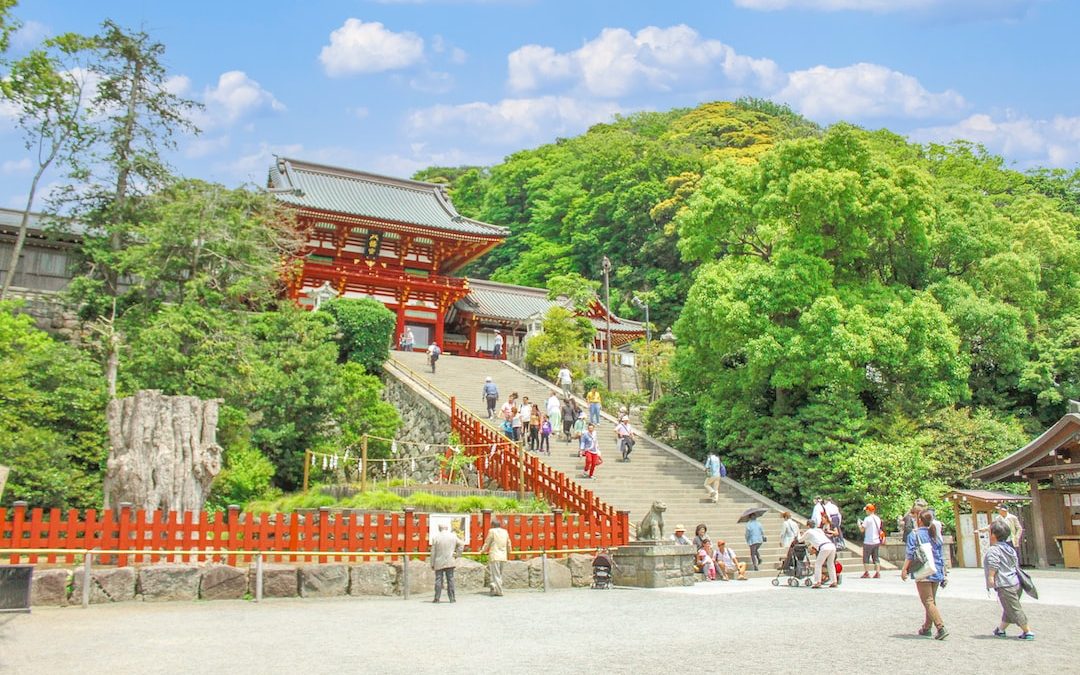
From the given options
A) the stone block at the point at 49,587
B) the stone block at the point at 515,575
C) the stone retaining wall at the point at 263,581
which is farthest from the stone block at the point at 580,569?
the stone block at the point at 49,587

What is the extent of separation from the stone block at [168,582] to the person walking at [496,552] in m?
4.05

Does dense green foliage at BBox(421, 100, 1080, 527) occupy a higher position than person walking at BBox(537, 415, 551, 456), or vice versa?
dense green foliage at BBox(421, 100, 1080, 527)

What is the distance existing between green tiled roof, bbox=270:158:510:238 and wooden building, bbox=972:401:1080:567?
884 inches

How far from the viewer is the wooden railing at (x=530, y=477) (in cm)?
1541

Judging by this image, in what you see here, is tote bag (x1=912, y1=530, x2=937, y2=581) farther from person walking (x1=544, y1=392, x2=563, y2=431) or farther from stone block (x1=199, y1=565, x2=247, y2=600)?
person walking (x1=544, y1=392, x2=563, y2=431)

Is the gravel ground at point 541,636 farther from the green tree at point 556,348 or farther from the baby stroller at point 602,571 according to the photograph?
the green tree at point 556,348

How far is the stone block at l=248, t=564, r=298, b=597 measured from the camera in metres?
11.7

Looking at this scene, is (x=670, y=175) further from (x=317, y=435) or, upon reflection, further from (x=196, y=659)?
(x=196, y=659)

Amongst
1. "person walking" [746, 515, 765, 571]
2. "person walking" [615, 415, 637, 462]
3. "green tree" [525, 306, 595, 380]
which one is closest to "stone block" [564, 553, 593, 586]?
"person walking" [746, 515, 765, 571]

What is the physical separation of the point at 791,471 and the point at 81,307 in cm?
1857

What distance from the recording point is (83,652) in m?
7.35

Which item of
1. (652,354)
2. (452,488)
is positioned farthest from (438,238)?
(452,488)

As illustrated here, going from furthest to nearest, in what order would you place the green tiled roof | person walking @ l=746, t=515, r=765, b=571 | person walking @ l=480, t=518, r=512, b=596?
the green tiled roof, person walking @ l=746, t=515, r=765, b=571, person walking @ l=480, t=518, r=512, b=596

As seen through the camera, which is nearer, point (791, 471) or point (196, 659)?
point (196, 659)
